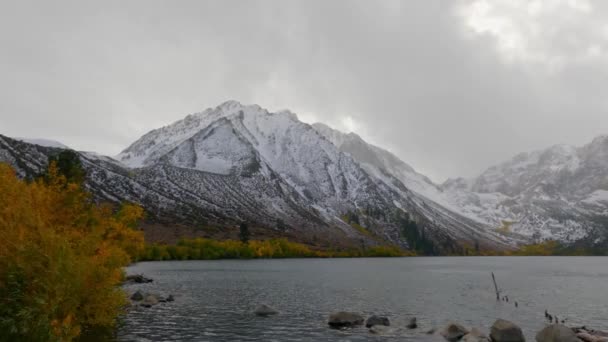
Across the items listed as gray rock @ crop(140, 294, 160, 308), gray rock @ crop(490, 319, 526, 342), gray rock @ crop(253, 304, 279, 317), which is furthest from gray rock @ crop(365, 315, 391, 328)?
gray rock @ crop(140, 294, 160, 308)

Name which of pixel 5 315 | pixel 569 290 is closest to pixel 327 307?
pixel 5 315

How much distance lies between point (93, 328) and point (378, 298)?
183ft

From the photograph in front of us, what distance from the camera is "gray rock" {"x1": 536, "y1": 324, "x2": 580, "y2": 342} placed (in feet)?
158

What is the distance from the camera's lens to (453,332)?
53.8 metres

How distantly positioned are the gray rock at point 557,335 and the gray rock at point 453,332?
7.61 meters

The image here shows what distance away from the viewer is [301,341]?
51875 mm

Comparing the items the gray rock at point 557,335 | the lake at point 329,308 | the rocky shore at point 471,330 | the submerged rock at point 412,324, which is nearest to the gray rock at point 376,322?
the rocky shore at point 471,330

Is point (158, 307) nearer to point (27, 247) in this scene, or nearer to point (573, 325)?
point (27, 247)

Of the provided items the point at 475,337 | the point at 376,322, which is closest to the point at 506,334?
the point at 475,337

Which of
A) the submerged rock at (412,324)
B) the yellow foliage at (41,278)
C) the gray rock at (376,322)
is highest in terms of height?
the yellow foliage at (41,278)

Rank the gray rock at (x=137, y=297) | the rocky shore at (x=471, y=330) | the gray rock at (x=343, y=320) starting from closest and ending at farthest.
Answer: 1. the rocky shore at (x=471, y=330)
2. the gray rock at (x=343, y=320)
3. the gray rock at (x=137, y=297)

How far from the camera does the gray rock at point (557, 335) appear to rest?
4803 cm

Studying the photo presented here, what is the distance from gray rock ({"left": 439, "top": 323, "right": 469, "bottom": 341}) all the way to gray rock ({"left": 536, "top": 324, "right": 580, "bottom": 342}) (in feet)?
25.0

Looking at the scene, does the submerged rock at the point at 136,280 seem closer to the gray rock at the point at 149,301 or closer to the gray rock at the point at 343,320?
the gray rock at the point at 149,301
